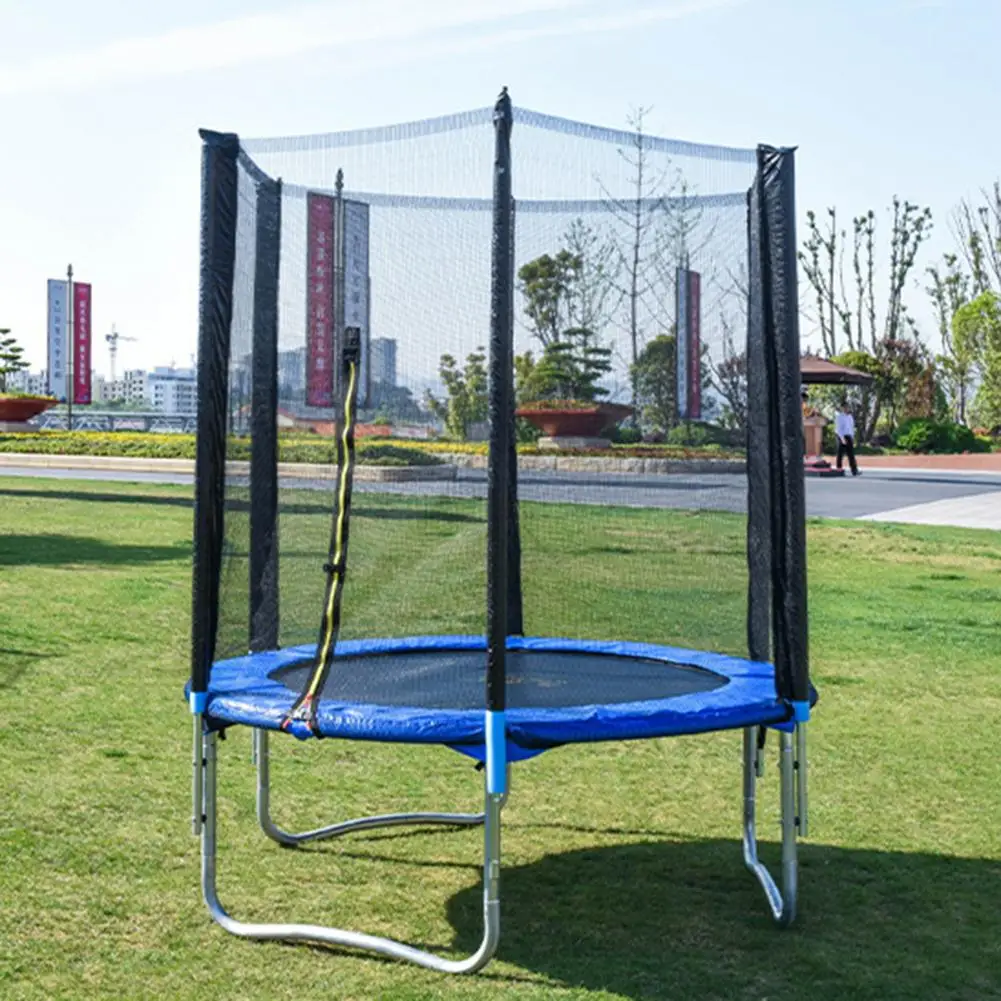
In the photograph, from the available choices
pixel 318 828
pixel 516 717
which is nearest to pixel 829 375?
pixel 318 828

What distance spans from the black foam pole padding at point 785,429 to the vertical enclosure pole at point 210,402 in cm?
122

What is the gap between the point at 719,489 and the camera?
389 centimetres

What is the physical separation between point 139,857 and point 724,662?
5.05ft

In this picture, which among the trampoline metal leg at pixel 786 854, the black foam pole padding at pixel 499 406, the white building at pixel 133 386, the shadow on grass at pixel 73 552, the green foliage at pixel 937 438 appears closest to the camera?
the black foam pole padding at pixel 499 406

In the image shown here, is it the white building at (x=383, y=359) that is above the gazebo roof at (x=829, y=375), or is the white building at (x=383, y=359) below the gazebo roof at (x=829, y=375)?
below

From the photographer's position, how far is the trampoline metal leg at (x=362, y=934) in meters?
2.92

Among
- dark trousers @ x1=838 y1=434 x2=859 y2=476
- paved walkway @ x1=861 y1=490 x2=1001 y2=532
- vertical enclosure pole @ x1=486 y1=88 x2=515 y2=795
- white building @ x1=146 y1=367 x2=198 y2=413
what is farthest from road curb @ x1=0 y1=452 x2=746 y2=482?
white building @ x1=146 y1=367 x2=198 y2=413

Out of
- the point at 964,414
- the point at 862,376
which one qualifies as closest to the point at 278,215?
the point at 862,376

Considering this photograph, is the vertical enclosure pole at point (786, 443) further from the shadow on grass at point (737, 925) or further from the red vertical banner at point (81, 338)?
the red vertical banner at point (81, 338)

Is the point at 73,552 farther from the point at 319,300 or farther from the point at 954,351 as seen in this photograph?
the point at 954,351

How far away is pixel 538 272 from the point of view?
3.61m

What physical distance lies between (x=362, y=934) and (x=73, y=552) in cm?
783

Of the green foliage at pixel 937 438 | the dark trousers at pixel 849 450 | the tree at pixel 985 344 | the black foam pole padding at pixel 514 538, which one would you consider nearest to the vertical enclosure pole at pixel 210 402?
the black foam pole padding at pixel 514 538

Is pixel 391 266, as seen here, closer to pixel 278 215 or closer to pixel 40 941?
pixel 278 215
